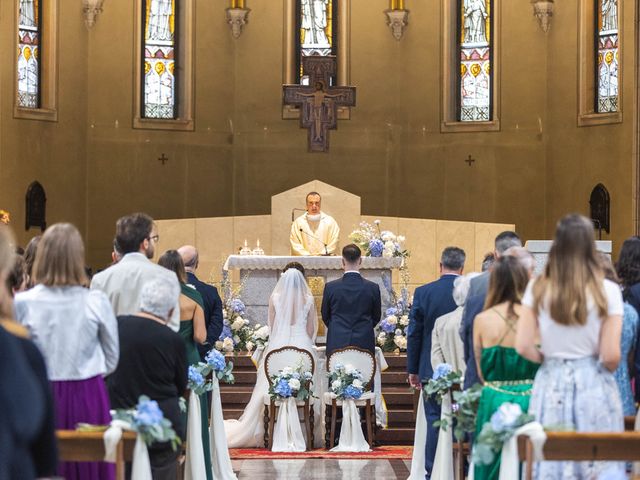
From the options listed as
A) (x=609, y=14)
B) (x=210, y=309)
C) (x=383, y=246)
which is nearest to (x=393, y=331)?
(x=383, y=246)

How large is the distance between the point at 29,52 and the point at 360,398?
11.1 m

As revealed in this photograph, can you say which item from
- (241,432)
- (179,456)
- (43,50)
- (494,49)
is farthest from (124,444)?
(494,49)

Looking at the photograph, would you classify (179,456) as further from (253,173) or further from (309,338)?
(253,173)

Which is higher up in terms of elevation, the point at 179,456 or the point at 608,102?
the point at 608,102

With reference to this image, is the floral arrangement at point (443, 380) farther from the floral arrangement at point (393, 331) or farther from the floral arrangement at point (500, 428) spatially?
the floral arrangement at point (393, 331)

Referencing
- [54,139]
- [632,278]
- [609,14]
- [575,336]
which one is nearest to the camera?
[575,336]

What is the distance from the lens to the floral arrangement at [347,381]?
10.9m

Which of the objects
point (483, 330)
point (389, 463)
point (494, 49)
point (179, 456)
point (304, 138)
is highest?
point (494, 49)

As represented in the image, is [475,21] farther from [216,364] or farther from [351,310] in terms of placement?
[216,364]

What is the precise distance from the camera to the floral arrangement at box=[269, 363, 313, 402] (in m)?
10.9

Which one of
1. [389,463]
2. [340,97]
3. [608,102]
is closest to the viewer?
[389,463]

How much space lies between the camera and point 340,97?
62.4 feet

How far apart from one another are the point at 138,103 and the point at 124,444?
16259mm

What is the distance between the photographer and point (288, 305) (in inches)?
436
